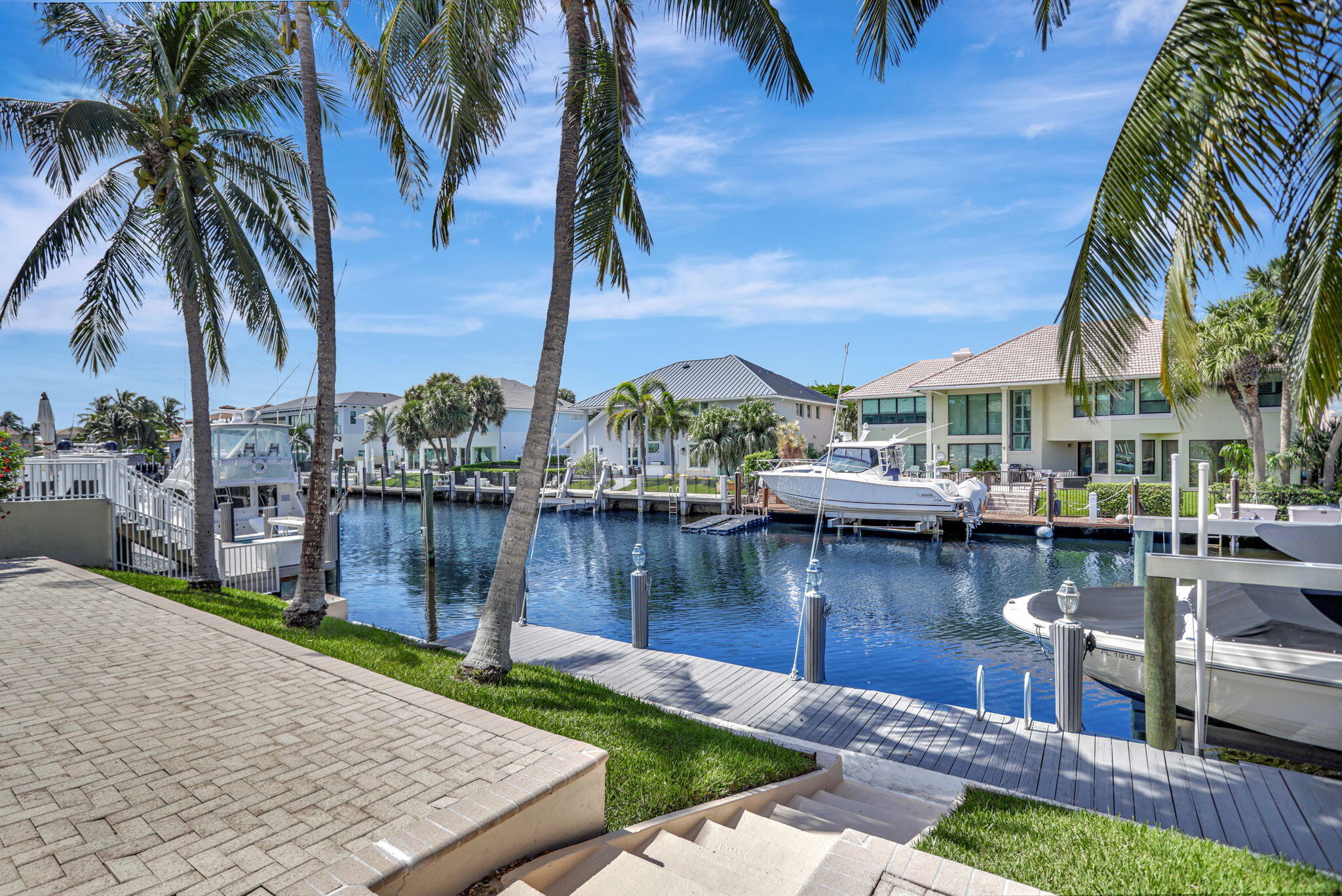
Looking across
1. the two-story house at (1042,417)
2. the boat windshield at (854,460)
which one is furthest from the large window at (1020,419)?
the boat windshield at (854,460)

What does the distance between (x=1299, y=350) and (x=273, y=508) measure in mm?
22659

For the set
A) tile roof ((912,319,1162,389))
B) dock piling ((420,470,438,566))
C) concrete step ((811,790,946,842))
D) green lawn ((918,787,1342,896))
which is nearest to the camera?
green lawn ((918,787,1342,896))

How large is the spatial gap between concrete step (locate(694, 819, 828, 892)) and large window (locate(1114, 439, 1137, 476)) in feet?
114

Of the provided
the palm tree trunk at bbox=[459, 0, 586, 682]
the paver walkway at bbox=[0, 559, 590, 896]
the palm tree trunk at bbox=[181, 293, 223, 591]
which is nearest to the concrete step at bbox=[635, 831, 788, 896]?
the paver walkway at bbox=[0, 559, 590, 896]

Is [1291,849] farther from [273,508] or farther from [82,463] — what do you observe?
[273,508]

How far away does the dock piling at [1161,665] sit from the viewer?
6293 millimetres

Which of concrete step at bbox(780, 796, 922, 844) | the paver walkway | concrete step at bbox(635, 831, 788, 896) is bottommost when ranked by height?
concrete step at bbox(780, 796, 922, 844)

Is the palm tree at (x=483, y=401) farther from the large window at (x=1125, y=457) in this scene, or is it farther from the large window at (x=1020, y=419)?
the large window at (x=1125, y=457)

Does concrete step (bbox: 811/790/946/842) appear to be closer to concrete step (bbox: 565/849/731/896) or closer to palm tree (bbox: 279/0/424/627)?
concrete step (bbox: 565/849/731/896)

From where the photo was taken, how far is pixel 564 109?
770 centimetres

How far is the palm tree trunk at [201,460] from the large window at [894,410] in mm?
36337

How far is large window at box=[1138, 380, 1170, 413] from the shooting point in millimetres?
32094

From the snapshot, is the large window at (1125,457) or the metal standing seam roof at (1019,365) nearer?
the metal standing seam roof at (1019,365)

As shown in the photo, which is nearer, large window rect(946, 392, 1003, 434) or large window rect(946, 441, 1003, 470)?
large window rect(946, 392, 1003, 434)
